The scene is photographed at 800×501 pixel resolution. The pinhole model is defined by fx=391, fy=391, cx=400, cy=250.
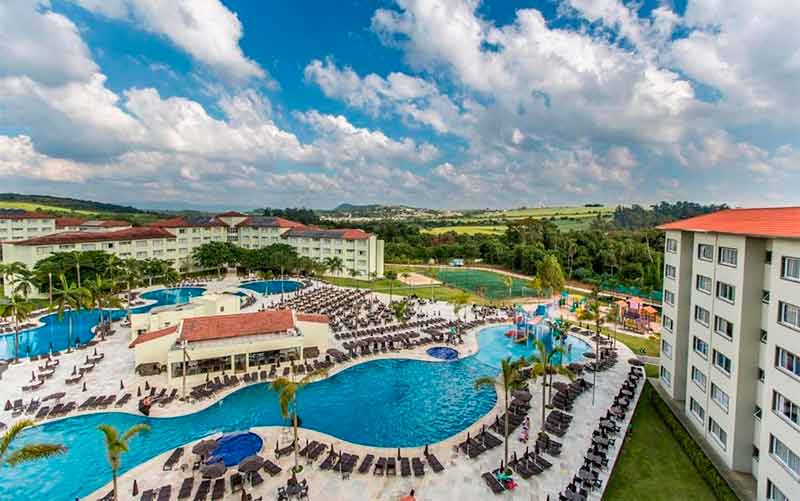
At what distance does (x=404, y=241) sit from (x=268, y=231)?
41847 mm

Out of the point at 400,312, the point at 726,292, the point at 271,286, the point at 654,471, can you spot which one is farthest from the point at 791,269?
the point at 271,286

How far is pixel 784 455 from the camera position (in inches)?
571

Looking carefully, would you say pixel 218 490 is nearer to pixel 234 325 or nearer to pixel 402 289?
pixel 234 325

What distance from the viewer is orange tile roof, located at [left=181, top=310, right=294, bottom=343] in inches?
1185

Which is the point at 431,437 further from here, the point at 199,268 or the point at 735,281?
the point at 199,268

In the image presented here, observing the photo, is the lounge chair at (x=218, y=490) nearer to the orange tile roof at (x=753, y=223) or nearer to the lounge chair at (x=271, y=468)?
the lounge chair at (x=271, y=468)

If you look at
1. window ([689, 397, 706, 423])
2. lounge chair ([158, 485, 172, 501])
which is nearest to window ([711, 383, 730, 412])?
window ([689, 397, 706, 423])

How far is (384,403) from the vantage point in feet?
85.7

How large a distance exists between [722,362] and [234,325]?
31.7m

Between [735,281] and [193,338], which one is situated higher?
[735,281]

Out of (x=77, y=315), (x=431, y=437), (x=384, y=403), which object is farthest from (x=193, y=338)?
(x=77, y=315)

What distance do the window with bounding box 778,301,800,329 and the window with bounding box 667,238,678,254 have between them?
10.2 meters

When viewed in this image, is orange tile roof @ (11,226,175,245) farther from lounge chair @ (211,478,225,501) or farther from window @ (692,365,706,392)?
window @ (692,365,706,392)

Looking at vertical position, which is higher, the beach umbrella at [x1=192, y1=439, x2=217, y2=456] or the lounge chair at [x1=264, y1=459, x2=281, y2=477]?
the beach umbrella at [x1=192, y1=439, x2=217, y2=456]
